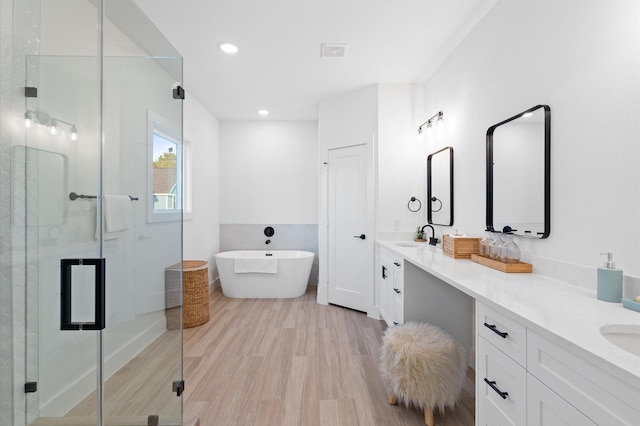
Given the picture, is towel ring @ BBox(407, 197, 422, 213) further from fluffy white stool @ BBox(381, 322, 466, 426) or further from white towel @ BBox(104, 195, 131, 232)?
white towel @ BBox(104, 195, 131, 232)

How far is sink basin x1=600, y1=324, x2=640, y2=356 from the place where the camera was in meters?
0.92

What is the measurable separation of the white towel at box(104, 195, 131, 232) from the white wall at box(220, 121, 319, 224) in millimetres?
3455

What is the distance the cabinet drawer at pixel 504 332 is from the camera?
1034 mm

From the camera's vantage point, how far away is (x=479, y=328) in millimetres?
1318

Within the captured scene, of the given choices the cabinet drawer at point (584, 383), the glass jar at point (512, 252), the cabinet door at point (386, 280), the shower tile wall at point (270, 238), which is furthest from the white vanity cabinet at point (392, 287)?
the shower tile wall at point (270, 238)

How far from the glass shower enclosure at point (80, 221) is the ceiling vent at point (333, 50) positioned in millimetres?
1542

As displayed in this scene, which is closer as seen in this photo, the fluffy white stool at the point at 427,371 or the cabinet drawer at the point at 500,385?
the cabinet drawer at the point at 500,385

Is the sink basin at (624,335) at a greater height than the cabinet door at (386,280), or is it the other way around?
the sink basin at (624,335)

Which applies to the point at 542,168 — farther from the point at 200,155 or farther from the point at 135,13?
the point at 200,155

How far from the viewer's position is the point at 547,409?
0.91 meters

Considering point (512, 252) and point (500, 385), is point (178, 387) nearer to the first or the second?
point (500, 385)

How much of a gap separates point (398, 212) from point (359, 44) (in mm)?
1737

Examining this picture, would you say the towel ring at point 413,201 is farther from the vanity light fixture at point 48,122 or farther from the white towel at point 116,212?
the vanity light fixture at point 48,122

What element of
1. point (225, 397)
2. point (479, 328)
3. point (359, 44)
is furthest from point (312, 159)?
point (479, 328)
